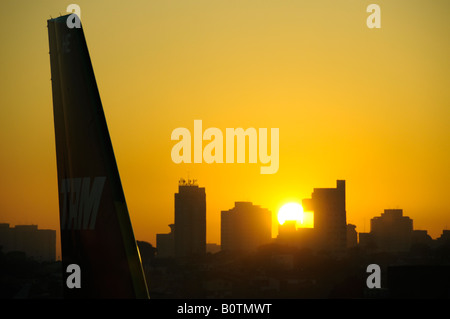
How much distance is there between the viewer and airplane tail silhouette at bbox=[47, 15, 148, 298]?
11.6m

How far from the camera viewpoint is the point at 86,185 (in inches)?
483

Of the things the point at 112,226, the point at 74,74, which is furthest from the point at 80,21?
the point at 112,226

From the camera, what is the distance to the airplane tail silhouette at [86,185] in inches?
457

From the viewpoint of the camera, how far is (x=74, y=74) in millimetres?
12492

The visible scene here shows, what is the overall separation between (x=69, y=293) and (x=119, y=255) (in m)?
0.94
